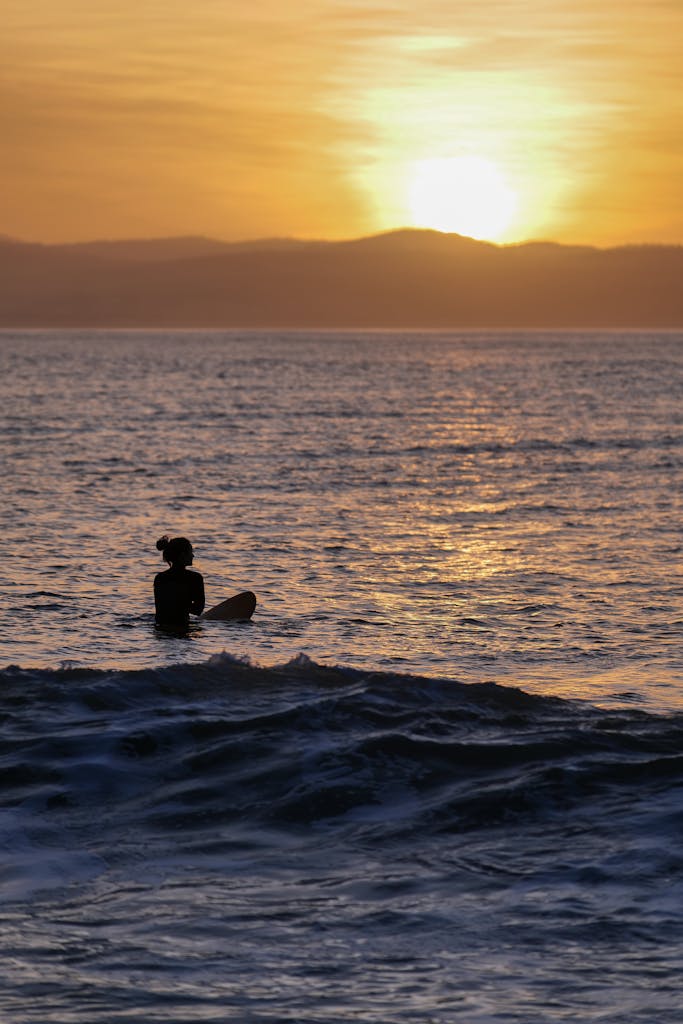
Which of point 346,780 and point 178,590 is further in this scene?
point 178,590

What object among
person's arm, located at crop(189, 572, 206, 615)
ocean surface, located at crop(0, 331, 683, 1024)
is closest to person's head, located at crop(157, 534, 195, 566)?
person's arm, located at crop(189, 572, 206, 615)

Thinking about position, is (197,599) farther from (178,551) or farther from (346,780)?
(346,780)

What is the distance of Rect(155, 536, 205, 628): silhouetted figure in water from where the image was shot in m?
20.0

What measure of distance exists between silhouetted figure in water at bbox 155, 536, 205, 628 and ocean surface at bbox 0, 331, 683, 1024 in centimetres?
48

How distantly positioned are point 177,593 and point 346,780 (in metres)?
8.10

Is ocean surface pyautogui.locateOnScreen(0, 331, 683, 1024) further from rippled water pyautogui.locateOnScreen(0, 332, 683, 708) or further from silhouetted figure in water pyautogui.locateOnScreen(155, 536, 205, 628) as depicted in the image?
silhouetted figure in water pyautogui.locateOnScreen(155, 536, 205, 628)

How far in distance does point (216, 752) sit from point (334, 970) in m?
4.66

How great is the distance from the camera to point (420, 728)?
1374 centimetres

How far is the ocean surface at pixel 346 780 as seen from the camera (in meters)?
8.62

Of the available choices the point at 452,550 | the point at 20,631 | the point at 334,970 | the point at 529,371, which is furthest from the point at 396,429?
the point at 529,371

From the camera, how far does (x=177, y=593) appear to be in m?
20.0

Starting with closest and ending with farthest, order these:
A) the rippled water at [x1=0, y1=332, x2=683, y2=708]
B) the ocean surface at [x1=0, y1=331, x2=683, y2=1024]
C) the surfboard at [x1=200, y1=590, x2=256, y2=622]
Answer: the ocean surface at [x1=0, y1=331, x2=683, y2=1024] < the rippled water at [x1=0, y1=332, x2=683, y2=708] < the surfboard at [x1=200, y1=590, x2=256, y2=622]

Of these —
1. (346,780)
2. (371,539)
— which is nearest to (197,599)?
(346,780)

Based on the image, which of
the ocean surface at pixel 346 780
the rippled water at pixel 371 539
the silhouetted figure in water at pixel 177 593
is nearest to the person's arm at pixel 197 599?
the silhouetted figure in water at pixel 177 593
